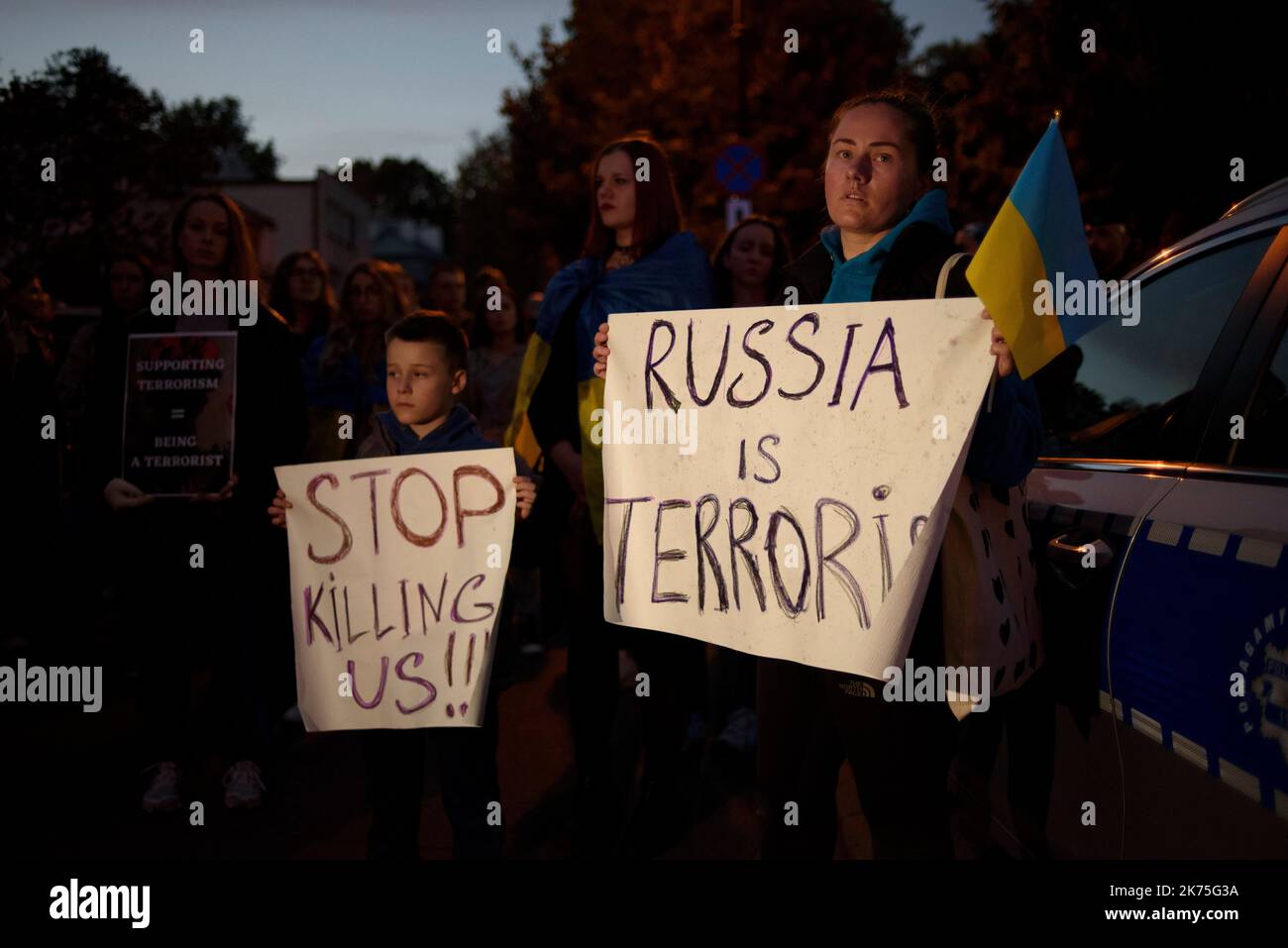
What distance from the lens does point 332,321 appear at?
585 centimetres

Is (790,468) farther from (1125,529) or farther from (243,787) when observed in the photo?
(243,787)

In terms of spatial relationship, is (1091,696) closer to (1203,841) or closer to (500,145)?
(1203,841)

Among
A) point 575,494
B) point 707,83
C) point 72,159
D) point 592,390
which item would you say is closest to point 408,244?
point 707,83

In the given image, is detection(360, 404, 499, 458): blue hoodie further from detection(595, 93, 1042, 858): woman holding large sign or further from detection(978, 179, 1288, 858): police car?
detection(978, 179, 1288, 858): police car

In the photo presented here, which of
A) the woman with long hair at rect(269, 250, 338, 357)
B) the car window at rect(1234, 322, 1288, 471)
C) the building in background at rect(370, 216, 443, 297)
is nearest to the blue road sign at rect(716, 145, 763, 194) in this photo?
the woman with long hair at rect(269, 250, 338, 357)

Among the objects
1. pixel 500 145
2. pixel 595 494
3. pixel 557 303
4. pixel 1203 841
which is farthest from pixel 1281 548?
pixel 500 145

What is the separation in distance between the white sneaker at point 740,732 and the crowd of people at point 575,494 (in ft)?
0.04

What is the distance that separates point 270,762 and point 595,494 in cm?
219

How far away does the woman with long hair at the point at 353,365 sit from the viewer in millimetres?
5723

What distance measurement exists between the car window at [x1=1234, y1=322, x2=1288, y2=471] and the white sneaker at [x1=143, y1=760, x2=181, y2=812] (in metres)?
3.75

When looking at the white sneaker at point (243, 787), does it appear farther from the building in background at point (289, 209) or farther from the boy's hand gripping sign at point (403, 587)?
the building in background at point (289, 209)

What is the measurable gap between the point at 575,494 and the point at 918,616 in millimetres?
1876

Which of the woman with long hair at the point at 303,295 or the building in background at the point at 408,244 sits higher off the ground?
the building in background at the point at 408,244

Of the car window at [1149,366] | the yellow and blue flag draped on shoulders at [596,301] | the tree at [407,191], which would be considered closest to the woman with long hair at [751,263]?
the yellow and blue flag draped on shoulders at [596,301]
